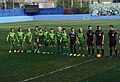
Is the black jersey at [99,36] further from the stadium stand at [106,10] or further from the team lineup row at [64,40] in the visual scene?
the stadium stand at [106,10]

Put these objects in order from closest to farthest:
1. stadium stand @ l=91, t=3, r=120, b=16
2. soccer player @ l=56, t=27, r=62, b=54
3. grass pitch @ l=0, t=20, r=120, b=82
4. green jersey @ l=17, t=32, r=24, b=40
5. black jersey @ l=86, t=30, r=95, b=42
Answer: grass pitch @ l=0, t=20, r=120, b=82
black jersey @ l=86, t=30, r=95, b=42
soccer player @ l=56, t=27, r=62, b=54
green jersey @ l=17, t=32, r=24, b=40
stadium stand @ l=91, t=3, r=120, b=16

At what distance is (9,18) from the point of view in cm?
6900

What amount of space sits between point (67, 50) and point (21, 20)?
49527 mm

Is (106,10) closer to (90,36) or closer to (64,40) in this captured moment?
(64,40)

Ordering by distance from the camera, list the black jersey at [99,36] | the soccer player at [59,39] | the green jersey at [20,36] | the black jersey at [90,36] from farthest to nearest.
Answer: the green jersey at [20,36]
the soccer player at [59,39]
the black jersey at [90,36]
the black jersey at [99,36]

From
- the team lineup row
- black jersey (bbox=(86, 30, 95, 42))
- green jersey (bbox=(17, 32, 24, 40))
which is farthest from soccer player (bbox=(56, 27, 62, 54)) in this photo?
green jersey (bbox=(17, 32, 24, 40))

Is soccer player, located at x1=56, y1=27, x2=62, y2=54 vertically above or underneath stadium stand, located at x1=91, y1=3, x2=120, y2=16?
underneath

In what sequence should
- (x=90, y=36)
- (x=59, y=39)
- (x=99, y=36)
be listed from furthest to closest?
(x=59, y=39)
(x=90, y=36)
(x=99, y=36)

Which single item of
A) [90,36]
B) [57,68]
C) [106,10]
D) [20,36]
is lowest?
[57,68]

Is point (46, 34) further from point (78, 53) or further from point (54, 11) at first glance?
point (54, 11)

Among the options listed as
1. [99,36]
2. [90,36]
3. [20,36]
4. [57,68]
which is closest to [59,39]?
[90,36]

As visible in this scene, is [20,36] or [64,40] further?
[20,36]

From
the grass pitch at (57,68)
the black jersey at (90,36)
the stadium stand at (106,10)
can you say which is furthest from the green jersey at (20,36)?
the stadium stand at (106,10)

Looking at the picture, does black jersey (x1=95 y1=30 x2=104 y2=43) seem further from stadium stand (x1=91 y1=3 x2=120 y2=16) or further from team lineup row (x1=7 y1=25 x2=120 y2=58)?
stadium stand (x1=91 y1=3 x2=120 y2=16)
